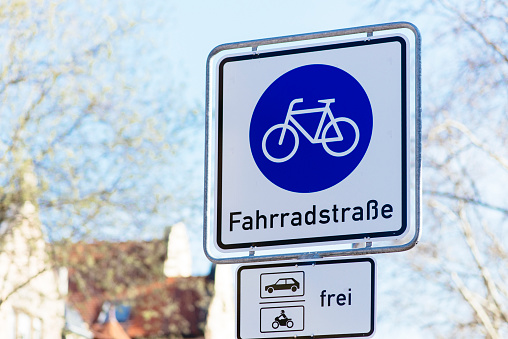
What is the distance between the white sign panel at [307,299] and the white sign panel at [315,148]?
Result: 0.31 ft

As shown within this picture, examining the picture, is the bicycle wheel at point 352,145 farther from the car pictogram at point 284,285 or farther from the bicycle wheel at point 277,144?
the car pictogram at point 284,285

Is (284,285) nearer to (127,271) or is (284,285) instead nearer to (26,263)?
(26,263)

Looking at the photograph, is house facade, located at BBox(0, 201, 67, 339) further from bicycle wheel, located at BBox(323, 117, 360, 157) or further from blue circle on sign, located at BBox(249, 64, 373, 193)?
bicycle wheel, located at BBox(323, 117, 360, 157)

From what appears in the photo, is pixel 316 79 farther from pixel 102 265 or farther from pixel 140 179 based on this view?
pixel 102 265

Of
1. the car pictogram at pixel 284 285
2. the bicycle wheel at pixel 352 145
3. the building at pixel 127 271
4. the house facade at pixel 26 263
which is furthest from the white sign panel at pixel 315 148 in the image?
the house facade at pixel 26 263

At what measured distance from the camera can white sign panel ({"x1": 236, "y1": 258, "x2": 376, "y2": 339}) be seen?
288cm

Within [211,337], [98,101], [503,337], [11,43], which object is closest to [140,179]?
[98,101]

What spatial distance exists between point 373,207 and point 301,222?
23cm

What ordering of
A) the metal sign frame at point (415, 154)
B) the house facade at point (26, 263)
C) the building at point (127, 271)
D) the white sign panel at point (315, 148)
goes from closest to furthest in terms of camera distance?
the metal sign frame at point (415, 154) → the white sign panel at point (315, 148) → the house facade at point (26, 263) → the building at point (127, 271)

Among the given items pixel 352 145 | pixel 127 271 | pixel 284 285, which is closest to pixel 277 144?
pixel 352 145

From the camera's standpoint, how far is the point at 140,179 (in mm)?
17359

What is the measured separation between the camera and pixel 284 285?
299 centimetres

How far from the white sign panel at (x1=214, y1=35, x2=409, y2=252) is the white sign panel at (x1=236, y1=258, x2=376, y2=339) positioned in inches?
3.7

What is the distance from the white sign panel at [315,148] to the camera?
2.96 meters
